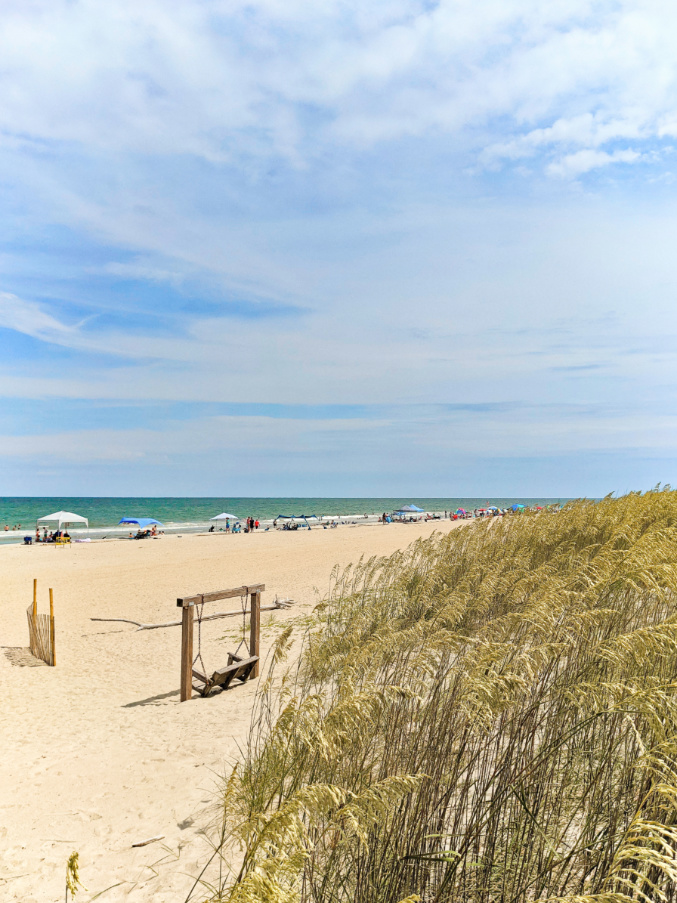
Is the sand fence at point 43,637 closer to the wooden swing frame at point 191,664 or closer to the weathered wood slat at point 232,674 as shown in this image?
the wooden swing frame at point 191,664

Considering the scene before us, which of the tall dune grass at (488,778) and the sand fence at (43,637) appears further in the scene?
the sand fence at (43,637)

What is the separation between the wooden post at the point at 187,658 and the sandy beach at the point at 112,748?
22 centimetres

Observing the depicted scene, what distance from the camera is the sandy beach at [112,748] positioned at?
434 cm

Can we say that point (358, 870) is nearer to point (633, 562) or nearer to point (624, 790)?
point (624, 790)

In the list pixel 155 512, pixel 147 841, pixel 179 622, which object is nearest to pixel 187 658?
pixel 147 841

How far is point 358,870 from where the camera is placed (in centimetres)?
262

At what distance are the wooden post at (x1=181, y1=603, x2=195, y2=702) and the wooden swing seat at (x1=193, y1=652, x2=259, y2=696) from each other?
0.21m

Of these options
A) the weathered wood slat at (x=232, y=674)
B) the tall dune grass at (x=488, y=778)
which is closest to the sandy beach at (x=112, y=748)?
the weathered wood slat at (x=232, y=674)

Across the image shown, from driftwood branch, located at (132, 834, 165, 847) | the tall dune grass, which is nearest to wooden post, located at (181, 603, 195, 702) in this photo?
driftwood branch, located at (132, 834, 165, 847)

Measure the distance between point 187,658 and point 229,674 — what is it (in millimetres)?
669

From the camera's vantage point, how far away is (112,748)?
674 cm

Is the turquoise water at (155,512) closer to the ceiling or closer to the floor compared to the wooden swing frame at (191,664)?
closer to the floor

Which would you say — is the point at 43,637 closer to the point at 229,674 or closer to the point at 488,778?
the point at 229,674

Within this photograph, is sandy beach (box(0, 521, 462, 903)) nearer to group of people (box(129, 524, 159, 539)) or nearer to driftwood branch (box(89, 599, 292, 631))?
driftwood branch (box(89, 599, 292, 631))
